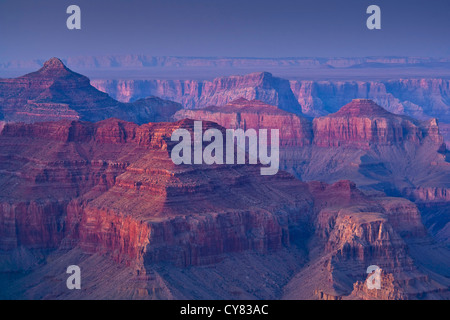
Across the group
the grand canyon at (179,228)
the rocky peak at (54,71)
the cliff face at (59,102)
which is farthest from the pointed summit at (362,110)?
the grand canyon at (179,228)

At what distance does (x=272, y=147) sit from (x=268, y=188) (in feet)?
189

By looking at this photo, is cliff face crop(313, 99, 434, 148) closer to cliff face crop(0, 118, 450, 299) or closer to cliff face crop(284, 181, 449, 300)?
cliff face crop(0, 118, 450, 299)

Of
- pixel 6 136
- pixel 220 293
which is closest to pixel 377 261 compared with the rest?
pixel 220 293

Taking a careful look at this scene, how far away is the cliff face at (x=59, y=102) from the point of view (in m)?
162

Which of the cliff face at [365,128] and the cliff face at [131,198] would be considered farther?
the cliff face at [365,128]

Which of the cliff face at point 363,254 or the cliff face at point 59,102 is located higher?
the cliff face at point 59,102

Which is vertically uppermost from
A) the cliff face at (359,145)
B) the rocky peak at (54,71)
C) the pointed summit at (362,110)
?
the rocky peak at (54,71)

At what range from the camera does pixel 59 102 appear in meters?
164

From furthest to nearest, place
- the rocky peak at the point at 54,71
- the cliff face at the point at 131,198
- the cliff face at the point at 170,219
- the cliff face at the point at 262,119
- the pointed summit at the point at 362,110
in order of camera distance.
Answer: the rocky peak at the point at 54,71 → the cliff face at the point at 262,119 → the pointed summit at the point at 362,110 → the cliff face at the point at 131,198 → the cliff face at the point at 170,219

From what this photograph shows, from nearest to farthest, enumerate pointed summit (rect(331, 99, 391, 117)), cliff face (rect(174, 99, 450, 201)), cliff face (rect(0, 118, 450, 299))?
cliff face (rect(0, 118, 450, 299)), cliff face (rect(174, 99, 450, 201)), pointed summit (rect(331, 99, 391, 117))

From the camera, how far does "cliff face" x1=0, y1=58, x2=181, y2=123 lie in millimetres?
161500

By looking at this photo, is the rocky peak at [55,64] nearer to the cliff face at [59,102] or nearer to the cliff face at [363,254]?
the cliff face at [59,102]

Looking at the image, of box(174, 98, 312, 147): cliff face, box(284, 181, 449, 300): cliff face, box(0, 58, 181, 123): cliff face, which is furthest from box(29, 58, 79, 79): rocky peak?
box(284, 181, 449, 300): cliff face

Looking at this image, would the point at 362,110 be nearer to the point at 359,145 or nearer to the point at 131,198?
the point at 359,145
